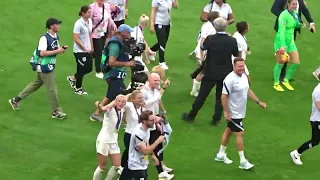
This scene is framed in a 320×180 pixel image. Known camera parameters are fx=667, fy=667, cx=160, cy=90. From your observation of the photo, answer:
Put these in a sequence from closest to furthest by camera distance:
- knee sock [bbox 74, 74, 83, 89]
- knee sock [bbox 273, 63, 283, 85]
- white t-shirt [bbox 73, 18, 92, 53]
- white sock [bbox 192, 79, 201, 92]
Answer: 1. white t-shirt [bbox 73, 18, 92, 53]
2. knee sock [bbox 74, 74, 83, 89]
3. white sock [bbox 192, 79, 201, 92]
4. knee sock [bbox 273, 63, 283, 85]

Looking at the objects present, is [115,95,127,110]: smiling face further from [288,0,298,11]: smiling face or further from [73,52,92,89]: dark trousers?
[288,0,298,11]: smiling face

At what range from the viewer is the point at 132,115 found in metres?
9.53

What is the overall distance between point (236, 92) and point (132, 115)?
1.86m

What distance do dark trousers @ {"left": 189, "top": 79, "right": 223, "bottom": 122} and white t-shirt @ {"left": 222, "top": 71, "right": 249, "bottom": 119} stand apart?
1.48 metres

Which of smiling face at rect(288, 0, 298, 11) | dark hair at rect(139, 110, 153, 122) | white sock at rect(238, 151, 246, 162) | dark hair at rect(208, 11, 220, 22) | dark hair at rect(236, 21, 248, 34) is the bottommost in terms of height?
white sock at rect(238, 151, 246, 162)

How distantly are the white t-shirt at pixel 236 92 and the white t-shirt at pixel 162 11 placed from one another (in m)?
4.66

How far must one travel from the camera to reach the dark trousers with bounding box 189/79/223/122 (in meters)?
12.1

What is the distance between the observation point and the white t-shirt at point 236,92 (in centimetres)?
1041

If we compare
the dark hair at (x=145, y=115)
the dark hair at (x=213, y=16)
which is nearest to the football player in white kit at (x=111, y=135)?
the dark hair at (x=145, y=115)

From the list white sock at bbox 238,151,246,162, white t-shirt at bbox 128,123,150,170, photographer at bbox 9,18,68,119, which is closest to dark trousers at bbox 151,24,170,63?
photographer at bbox 9,18,68,119

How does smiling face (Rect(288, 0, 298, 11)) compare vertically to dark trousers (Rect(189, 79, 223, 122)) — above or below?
above

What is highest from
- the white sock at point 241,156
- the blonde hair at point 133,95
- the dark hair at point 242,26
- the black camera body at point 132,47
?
the dark hair at point 242,26

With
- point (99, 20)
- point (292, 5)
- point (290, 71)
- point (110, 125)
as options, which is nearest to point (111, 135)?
point (110, 125)

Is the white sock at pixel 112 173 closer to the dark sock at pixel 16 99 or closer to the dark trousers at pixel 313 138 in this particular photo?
the dark trousers at pixel 313 138
